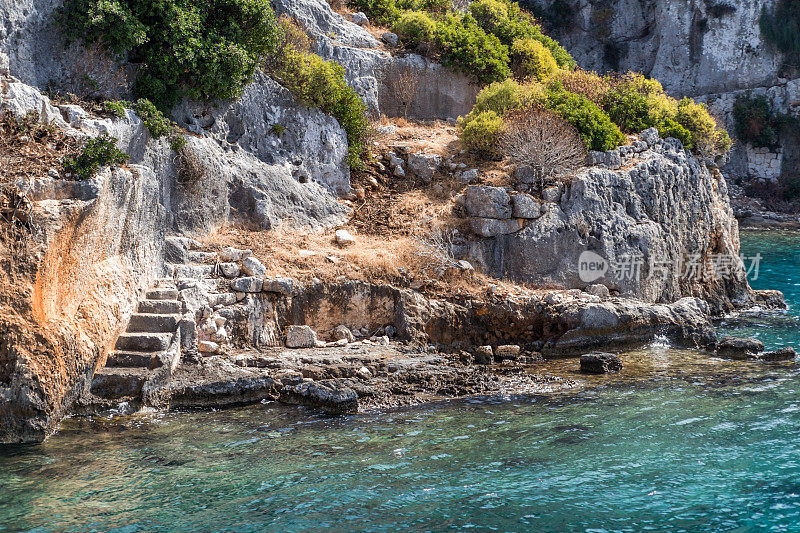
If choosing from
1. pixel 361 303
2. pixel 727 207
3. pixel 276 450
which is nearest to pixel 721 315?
pixel 727 207

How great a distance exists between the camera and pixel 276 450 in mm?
10000

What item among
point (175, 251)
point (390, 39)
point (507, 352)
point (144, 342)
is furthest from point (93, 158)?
point (390, 39)

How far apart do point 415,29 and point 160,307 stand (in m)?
14.8

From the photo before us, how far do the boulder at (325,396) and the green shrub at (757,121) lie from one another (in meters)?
36.7

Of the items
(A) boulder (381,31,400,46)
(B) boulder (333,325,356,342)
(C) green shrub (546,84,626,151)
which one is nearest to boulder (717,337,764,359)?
(C) green shrub (546,84,626,151)

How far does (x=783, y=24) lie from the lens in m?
41.6

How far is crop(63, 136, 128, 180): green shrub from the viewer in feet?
37.3

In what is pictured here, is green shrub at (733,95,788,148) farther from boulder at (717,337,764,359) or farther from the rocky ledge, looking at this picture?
the rocky ledge

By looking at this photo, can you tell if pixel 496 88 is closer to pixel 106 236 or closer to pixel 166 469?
pixel 106 236

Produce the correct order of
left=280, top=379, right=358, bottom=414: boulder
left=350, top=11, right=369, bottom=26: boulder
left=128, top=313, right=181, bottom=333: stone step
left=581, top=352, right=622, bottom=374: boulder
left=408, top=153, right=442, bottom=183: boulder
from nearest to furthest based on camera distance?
1. left=280, top=379, right=358, bottom=414: boulder
2. left=128, top=313, right=181, bottom=333: stone step
3. left=581, top=352, right=622, bottom=374: boulder
4. left=408, top=153, right=442, bottom=183: boulder
5. left=350, top=11, right=369, bottom=26: boulder

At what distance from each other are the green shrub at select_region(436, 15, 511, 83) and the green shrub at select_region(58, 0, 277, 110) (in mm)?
7889

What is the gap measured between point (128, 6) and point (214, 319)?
6.91m

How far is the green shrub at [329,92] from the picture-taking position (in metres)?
18.8

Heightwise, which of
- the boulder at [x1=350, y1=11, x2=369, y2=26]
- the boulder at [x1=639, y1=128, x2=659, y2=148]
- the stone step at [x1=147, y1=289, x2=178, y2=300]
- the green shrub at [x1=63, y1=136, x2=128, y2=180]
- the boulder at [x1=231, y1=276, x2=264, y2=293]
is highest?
the boulder at [x1=350, y1=11, x2=369, y2=26]
